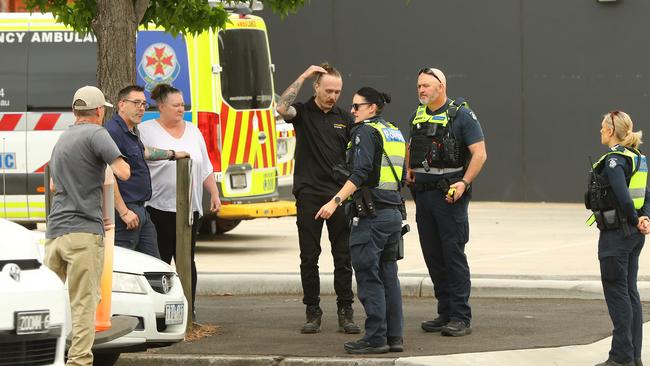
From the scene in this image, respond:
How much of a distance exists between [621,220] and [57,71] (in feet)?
29.6

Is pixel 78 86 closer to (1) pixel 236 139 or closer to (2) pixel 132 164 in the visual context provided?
(1) pixel 236 139

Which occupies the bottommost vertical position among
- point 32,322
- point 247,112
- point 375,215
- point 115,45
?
point 32,322

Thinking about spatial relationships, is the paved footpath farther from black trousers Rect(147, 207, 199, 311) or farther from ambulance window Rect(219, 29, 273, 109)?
ambulance window Rect(219, 29, 273, 109)

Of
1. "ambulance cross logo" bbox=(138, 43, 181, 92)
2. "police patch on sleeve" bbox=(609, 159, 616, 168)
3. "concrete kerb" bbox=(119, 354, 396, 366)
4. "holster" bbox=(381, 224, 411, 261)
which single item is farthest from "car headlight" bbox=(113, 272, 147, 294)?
"ambulance cross logo" bbox=(138, 43, 181, 92)

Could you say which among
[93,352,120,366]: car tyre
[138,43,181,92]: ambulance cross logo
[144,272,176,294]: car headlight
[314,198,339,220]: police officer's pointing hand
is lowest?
[93,352,120,366]: car tyre

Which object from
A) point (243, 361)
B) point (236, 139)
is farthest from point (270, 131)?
point (243, 361)

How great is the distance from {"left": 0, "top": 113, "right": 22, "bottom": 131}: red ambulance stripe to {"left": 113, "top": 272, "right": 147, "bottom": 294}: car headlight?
788 centimetres

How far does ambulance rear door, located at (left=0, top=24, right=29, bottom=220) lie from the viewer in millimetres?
16547

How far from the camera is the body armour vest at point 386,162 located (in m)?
9.83

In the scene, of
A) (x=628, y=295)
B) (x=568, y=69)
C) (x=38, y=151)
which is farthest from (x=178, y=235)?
(x=568, y=69)

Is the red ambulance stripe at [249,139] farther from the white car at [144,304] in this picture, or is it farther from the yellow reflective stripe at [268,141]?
the white car at [144,304]

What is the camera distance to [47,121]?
16531 millimetres

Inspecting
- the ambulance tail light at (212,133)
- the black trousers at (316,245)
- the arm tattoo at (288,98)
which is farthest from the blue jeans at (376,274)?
the ambulance tail light at (212,133)

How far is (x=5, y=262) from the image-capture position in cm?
712
